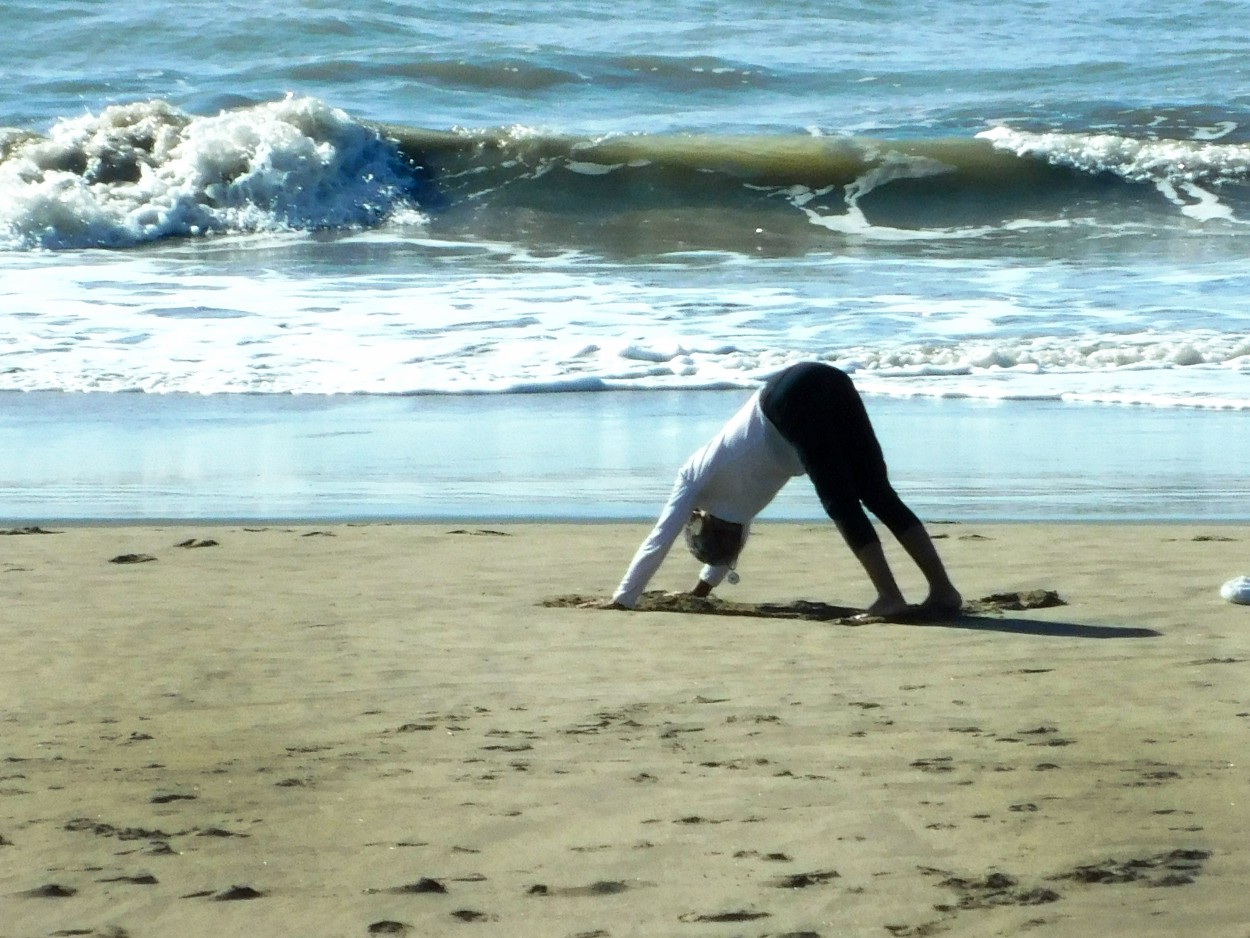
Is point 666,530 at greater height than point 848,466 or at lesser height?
lesser

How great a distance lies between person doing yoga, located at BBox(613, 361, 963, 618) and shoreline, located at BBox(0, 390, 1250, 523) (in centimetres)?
194

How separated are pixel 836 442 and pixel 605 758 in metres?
1.78

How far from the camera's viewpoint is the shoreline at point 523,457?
7.57 m

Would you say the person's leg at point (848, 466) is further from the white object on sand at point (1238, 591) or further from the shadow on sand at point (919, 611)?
the white object on sand at point (1238, 591)

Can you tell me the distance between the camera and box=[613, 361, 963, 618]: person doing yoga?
527 cm

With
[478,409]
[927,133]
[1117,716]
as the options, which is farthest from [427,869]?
[927,133]

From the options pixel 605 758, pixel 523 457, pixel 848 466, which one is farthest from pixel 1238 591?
pixel 523 457

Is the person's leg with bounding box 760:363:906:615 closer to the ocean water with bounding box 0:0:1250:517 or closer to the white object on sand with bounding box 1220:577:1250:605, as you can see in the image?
the white object on sand with bounding box 1220:577:1250:605

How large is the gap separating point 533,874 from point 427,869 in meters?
0.19

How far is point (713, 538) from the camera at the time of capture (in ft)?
18.1

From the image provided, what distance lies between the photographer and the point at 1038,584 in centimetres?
605

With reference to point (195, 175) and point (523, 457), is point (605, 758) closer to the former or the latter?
point (523, 457)

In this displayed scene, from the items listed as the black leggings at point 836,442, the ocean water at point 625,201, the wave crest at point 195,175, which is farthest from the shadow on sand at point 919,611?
the wave crest at point 195,175

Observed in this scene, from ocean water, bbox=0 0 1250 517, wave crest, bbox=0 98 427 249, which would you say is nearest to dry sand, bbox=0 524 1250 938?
ocean water, bbox=0 0 1250 517
